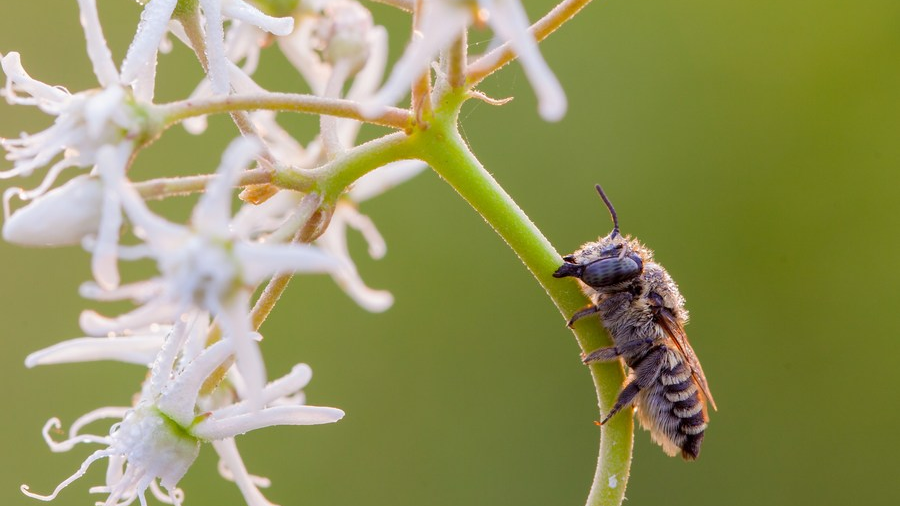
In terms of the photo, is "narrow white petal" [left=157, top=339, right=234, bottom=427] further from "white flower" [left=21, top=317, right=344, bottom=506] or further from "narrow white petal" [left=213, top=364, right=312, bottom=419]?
"narrow white petal" [left=213, top=364, right=312, bottom=419]

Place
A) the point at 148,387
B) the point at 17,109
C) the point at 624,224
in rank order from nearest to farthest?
the point at 148,387 < the point at 17,109 < the point at 624,224

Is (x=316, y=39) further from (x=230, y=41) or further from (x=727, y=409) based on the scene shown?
(x=727, y=409)

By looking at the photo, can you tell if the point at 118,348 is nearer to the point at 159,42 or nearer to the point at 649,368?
the point at 159,42

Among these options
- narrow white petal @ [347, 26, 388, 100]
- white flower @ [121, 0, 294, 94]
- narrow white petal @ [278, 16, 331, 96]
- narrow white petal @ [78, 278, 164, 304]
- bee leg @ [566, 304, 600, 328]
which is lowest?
narrow white petal @ [78, 278, 164, 304]

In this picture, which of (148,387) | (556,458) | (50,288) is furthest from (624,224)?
(148,387)

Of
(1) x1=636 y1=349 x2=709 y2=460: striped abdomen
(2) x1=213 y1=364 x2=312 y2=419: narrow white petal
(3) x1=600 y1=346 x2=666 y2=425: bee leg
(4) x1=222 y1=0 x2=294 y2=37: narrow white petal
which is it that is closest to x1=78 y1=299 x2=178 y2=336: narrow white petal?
(2) x1=213 y1=364 x2=312 y2=419: narrow white petal

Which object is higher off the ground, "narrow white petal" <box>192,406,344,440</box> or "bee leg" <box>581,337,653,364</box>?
"bee leg" <box>581,337,653,364</box>
